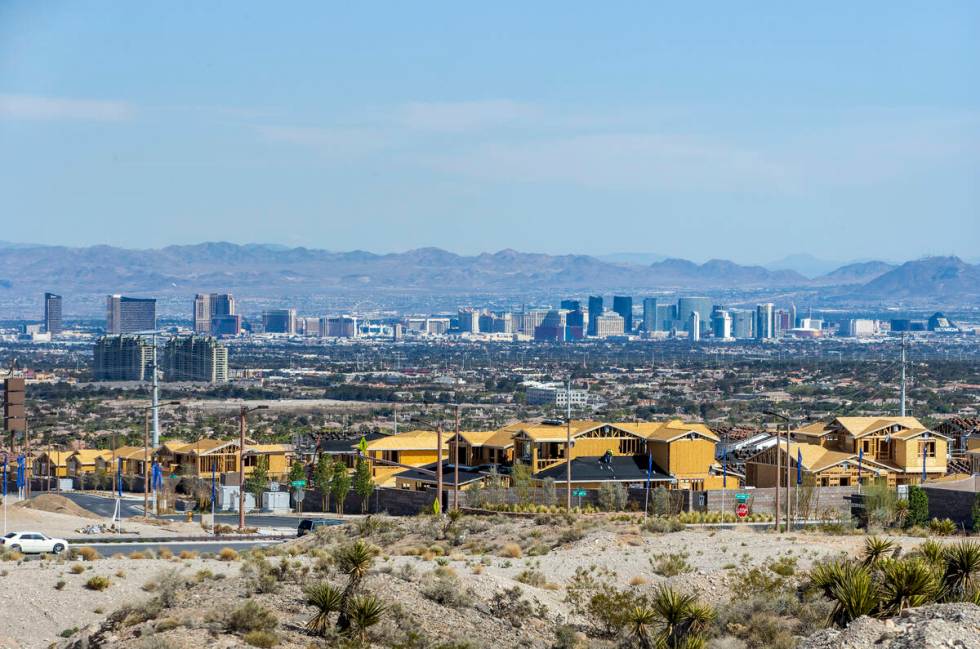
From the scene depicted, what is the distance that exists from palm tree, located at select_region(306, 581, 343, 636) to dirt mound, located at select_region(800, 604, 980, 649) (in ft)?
30.9

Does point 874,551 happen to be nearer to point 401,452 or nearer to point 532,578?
point 532,578

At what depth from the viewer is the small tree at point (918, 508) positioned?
53.9m

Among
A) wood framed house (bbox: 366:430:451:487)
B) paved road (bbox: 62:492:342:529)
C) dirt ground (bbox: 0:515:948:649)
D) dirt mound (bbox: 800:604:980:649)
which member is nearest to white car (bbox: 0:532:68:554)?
dirt ground (bbox: 0:515:948:649)

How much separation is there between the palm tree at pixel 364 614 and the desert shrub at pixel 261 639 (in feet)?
5.73

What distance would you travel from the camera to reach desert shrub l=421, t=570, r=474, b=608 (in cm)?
3262

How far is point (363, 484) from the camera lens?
71.1 metres

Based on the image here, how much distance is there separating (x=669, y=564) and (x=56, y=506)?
3927 centimetres

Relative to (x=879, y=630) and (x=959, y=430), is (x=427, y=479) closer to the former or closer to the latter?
(x=959, y=430)

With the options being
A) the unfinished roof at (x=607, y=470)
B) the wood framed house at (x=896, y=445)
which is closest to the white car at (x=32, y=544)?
the unfinished roof at (x=607, y=470)

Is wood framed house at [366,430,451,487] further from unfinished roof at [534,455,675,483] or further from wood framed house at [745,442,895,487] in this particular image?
wood framed house at [745,442,895,487]

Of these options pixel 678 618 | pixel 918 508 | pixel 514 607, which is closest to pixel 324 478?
pixel 918 508

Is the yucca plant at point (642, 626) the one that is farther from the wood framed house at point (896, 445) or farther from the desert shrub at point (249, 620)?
the wood framed house at point (896, 445)

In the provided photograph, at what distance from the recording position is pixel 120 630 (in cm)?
2978

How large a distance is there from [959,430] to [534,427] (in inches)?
1206
